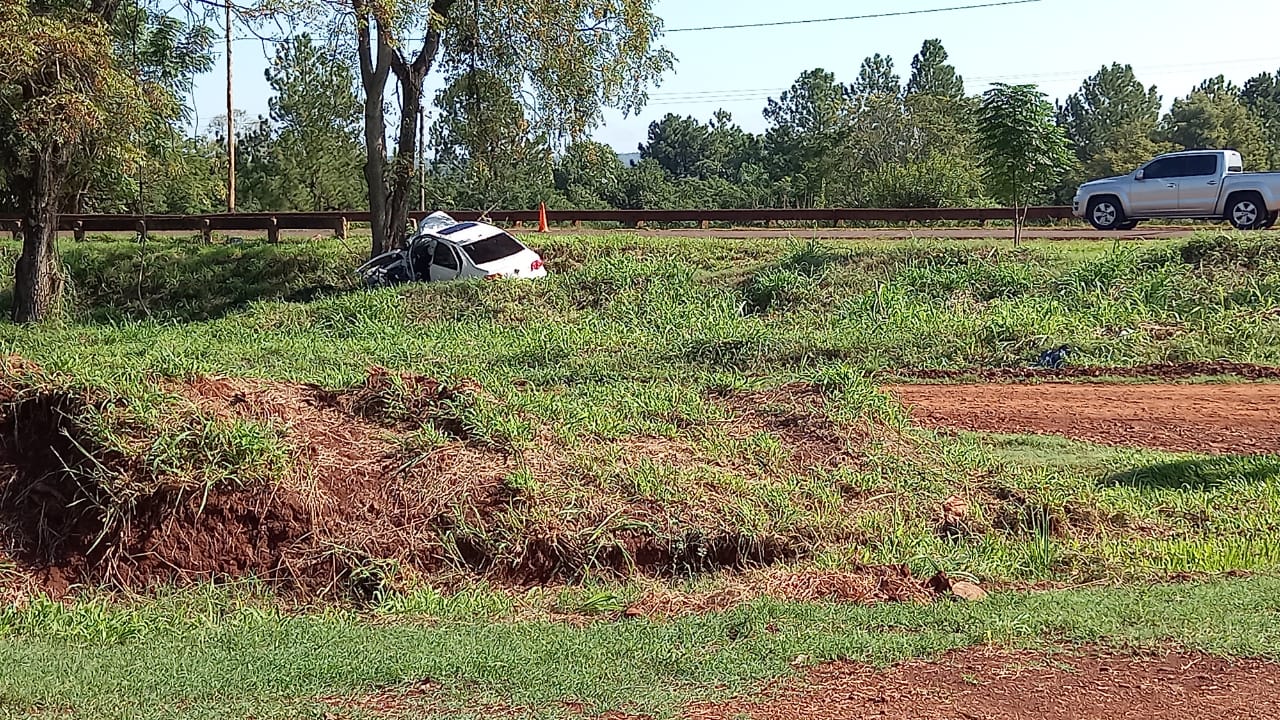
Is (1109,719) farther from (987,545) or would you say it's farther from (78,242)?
(78,242)

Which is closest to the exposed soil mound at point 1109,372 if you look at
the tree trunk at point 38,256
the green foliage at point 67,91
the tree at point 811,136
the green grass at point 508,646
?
the green grass at point 508,646

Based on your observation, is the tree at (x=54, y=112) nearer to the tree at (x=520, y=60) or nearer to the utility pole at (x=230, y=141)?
the tree at (x=520, y=60)

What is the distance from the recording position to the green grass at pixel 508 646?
5051 millimetres

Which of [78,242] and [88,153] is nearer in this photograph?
[88,153]

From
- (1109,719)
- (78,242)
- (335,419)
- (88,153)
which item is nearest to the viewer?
(1109,719)

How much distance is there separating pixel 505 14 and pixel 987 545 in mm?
19694

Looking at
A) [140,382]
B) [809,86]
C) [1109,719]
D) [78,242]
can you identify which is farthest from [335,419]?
[809,86]

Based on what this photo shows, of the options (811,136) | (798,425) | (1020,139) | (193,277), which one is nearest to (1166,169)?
(1020,139)

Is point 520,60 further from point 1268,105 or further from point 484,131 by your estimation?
point 1268,105

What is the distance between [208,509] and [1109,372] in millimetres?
12197

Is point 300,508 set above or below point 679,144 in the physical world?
below

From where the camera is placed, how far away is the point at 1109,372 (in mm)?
16109

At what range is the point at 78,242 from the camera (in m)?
33.0

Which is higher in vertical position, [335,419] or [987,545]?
[335,419]
